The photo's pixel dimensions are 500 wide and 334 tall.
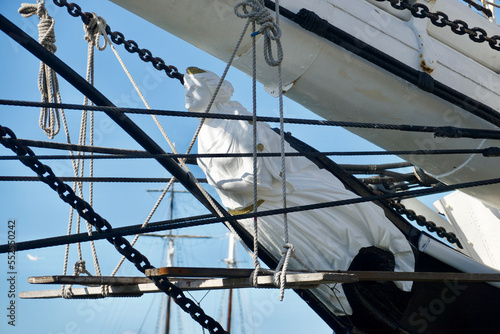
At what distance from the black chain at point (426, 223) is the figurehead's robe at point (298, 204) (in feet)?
3.97

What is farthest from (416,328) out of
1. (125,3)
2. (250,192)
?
(125,3)

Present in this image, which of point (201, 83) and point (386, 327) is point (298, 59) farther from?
point (386, 327)

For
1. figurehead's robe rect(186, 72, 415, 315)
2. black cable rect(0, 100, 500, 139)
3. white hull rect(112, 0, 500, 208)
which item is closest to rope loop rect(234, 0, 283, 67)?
black cable rect(0, 100, 500, 139)

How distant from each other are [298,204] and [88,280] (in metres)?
1.06

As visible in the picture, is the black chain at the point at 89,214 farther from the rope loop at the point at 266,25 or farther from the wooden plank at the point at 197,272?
the rope loop at the point at 266,25

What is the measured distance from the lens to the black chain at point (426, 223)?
452cm

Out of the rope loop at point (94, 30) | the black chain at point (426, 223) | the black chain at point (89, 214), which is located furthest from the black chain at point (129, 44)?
the black chain at point (426, 223)

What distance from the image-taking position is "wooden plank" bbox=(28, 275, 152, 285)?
109 inches

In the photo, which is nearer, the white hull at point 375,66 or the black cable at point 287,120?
the black cable at point 287,120

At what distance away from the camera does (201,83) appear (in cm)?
330

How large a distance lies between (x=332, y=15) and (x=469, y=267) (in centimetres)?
155

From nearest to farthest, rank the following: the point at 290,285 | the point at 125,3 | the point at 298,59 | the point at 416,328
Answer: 1. the point at 290,285
2. the point at 125,3
3. the point at 298,59
4. the point at 416,328

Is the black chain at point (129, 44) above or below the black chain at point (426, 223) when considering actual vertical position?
above

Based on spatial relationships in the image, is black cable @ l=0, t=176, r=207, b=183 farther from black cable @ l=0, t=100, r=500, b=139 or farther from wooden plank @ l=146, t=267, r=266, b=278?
wooden plank @ l=146, t=267, r=266, b=278
